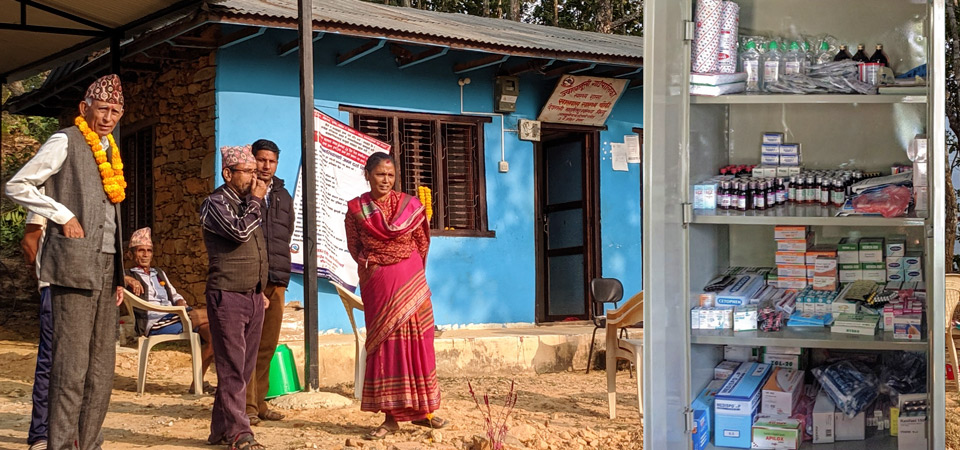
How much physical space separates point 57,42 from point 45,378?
14.5ft

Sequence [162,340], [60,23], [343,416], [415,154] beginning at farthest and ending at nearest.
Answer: [415,154]
[60,23]
[162,340]
[343,416]

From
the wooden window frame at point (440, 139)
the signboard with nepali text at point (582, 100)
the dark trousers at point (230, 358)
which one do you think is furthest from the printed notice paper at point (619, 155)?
the dark trousers at point (230, 358)

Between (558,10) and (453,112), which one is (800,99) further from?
(558,10)

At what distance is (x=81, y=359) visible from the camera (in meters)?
4.88

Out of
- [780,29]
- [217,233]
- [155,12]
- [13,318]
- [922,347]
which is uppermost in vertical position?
[155,12]

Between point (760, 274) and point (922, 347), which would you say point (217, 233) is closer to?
point (760, 274)

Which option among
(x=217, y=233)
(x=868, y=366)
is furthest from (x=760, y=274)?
(x=217, y=233)

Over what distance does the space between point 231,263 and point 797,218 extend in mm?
3328

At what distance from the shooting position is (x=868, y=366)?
3.86m

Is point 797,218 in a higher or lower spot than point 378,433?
higher

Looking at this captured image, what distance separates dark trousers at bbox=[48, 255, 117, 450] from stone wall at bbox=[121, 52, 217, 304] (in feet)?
14.5

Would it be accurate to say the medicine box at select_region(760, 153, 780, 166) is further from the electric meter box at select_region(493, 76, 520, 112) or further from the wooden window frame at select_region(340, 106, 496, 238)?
the electric meter box at select_region(493, 76, 520, 112)

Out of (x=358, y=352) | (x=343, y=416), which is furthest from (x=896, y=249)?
(x=358, y=352)

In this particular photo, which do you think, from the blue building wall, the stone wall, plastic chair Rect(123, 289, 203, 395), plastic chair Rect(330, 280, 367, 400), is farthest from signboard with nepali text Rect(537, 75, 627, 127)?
plastic chair Rect(123, 289, 203, 395)
